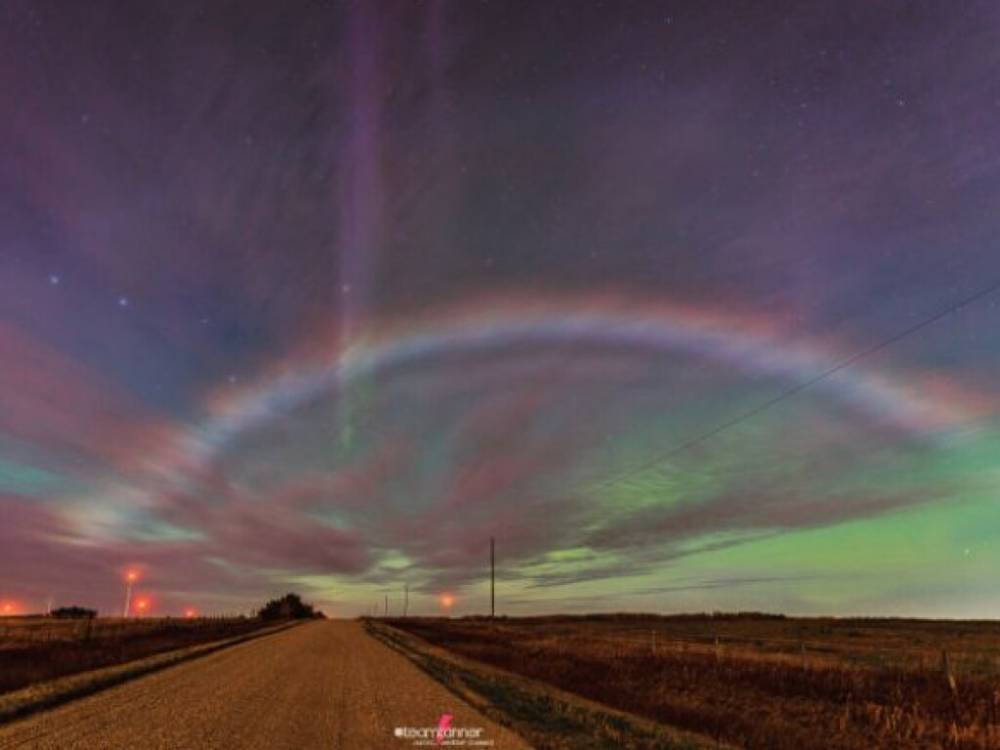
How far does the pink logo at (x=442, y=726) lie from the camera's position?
1263 centimetres

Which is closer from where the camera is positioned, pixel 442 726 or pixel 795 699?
pixel 442 726

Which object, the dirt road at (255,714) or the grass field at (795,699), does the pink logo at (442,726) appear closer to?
the dirt road at (255,714)

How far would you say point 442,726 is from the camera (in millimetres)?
14094

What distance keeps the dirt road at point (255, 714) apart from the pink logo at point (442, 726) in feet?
0.40

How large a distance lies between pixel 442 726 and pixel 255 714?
4.07 metres

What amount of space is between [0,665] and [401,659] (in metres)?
15.3

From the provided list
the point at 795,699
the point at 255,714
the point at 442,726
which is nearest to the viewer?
the point at 442,726

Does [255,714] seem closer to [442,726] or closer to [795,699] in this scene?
[442,726]

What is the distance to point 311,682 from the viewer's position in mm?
21578

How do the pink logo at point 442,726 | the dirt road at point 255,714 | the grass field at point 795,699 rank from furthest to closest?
the grass field at point 795,699
the pink logo at point 442,726
the dirt road at point 255,714

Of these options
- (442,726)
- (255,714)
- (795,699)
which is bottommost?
(795,699)

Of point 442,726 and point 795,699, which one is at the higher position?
point 442,726

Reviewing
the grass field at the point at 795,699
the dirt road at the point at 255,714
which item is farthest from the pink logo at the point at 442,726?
the grass field at the point at 795,699

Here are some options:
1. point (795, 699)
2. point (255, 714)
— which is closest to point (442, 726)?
point (255, 714)
